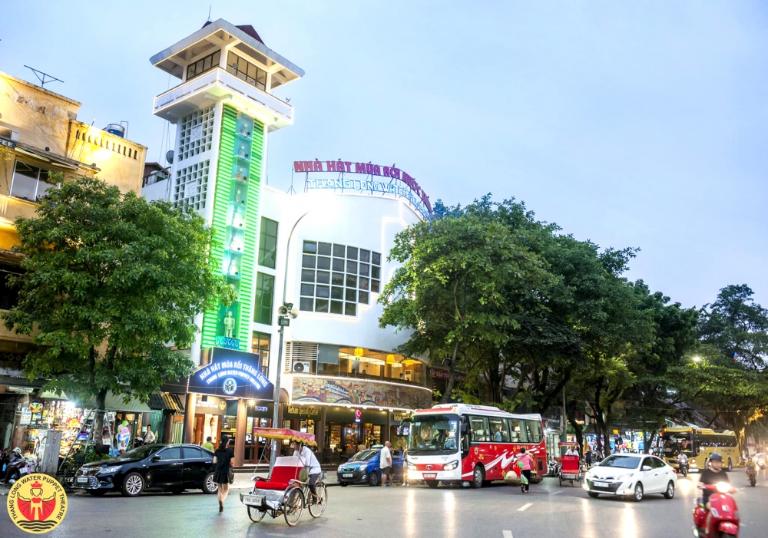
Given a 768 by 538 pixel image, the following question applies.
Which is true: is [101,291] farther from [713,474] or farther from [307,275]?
[713,474]

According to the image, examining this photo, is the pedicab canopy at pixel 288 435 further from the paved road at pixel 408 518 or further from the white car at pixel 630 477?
the white car at pixel 630 477

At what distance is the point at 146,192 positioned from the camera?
39.8 m

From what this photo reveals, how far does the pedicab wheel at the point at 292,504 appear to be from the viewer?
13.1 m

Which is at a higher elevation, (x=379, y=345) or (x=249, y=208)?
(x=249, y=208)

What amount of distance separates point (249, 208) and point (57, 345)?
51.9ft

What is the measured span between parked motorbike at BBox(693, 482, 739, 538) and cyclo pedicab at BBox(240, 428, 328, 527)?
725 centimetres

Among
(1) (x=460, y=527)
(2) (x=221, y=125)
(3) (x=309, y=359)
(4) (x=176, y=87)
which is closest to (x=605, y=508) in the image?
(1) (x=460, y=527)

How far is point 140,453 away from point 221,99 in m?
21.0

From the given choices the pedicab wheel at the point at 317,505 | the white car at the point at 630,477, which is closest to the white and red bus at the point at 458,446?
the white car at the point at 630,477

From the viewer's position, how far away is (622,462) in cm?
2195

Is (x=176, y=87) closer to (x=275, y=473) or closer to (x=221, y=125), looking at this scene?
(x=221, y=125)

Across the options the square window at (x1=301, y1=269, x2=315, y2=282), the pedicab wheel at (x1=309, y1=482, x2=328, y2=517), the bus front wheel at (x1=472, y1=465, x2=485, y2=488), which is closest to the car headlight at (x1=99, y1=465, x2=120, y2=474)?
the pedicab wheel at (x1=309, y1=482, x2=328, y2=517)

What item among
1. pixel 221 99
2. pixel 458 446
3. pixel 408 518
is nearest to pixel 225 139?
pixel 221 99

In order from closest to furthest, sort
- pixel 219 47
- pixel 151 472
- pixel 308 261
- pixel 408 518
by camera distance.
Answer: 1. pixel 408 518
2. pixel 151 472
3. pixel 219 47
4. pixel 308 261
